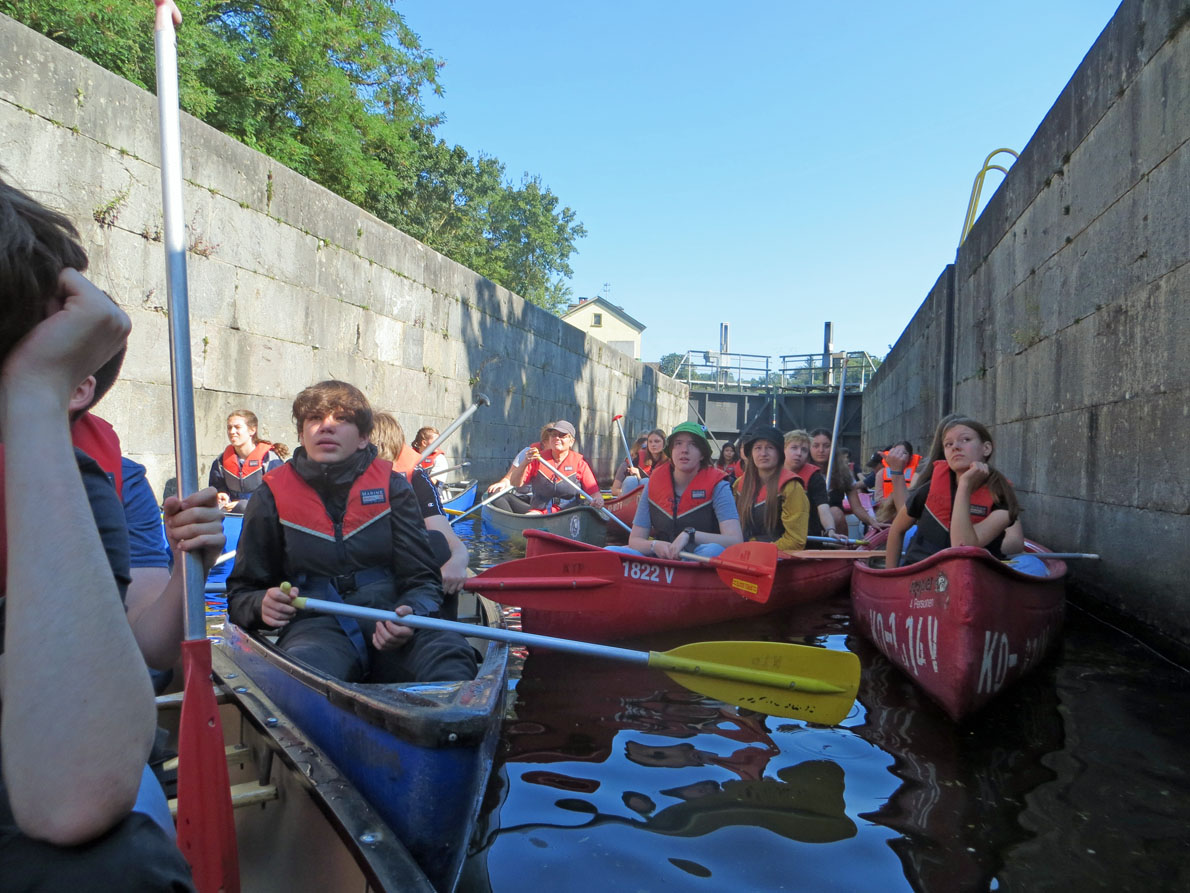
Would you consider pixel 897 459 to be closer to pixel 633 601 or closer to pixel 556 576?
pixel 633 601

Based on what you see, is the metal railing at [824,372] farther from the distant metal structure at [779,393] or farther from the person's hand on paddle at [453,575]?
the person's hand on paddle at [453,575]

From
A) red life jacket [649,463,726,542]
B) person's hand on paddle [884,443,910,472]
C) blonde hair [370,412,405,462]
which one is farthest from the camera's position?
person's hand on paddle [884,443,910,472]

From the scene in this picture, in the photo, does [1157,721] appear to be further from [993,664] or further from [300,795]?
[300,795]

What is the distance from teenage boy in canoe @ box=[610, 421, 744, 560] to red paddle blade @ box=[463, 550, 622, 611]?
2.27ft

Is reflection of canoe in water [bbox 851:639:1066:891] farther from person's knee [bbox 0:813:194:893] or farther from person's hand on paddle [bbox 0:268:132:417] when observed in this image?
person's hand on paddle [bbox 0:268:132:417]

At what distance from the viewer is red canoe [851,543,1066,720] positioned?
11.7 feet

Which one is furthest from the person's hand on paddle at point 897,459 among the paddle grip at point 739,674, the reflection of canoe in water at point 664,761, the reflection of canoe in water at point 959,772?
the paddle grip at point 739,674

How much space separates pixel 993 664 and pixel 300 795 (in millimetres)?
2975

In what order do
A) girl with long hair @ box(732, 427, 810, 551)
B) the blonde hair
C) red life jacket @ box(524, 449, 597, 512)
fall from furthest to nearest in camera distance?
red life jacket @ box(524, 449, 597, 512) → girl with long hair @ box(732, 427, 810, 551) → the blonde hair

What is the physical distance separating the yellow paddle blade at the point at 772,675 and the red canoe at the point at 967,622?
3.00 feet

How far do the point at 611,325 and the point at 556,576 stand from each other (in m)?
47.3

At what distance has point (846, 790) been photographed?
2938 mm

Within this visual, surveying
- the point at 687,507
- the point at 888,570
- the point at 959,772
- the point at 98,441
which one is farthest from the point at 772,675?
the point at 687,507

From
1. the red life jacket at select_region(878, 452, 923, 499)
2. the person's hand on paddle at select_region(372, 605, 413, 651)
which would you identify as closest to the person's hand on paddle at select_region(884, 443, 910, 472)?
the red life jacket at select_region(878, 452, 923, 499)
